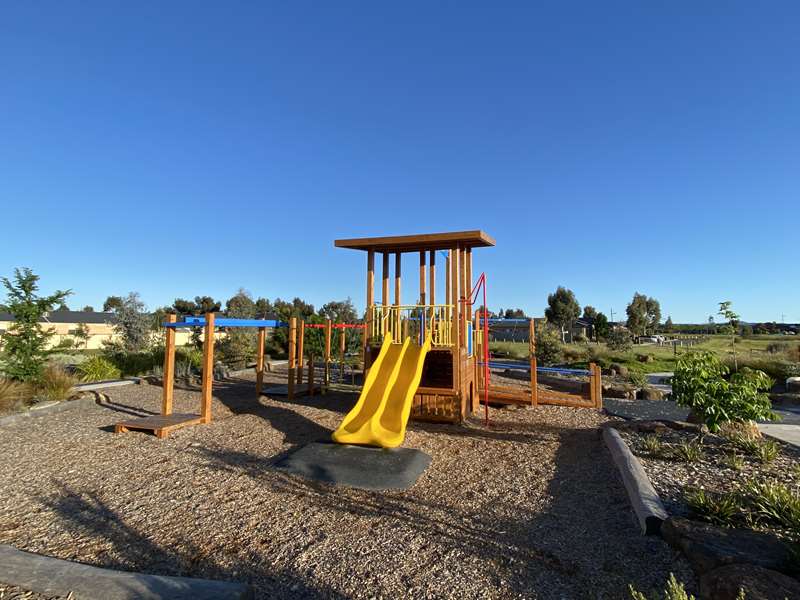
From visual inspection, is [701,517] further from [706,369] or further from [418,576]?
[706,369]

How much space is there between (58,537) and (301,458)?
2.55 m

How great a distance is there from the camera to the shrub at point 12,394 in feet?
27.3

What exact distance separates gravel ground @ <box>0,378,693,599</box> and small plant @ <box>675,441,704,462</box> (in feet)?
2.81

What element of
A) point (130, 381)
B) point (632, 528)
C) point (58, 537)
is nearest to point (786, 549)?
point (632, 528)

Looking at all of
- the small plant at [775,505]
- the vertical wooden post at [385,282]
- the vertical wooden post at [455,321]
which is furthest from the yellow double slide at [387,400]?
the small plant at [775,505]

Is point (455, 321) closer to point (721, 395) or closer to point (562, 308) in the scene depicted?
point (721, 395)

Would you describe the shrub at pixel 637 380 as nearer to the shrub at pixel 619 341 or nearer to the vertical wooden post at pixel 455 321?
the vertical wooden post at pixel 455 321

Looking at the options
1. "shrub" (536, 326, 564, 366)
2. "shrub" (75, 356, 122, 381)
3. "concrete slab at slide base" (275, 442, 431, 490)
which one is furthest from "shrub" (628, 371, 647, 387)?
"shrub" (75, 356, 122, 381)

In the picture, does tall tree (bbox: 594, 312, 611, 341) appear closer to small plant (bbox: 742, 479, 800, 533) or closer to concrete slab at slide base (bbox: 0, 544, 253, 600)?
small plant (bbox: 742, 479, 800, 533)

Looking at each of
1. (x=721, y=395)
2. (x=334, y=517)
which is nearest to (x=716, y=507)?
(x=721, y=395)

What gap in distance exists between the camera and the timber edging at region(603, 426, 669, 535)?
3488 millimetres

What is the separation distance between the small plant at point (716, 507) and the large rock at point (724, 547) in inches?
10.1

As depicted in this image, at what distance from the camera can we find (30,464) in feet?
18.4

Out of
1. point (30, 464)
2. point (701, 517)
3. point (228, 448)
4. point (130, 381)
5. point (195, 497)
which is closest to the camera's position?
point (701, 517)
